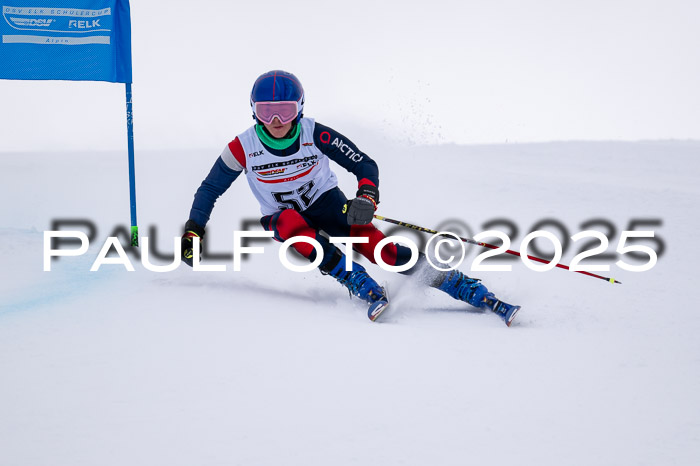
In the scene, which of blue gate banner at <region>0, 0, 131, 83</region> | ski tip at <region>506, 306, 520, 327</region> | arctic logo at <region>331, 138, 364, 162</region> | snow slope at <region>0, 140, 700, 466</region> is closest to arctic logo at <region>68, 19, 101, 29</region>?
blue gate banner at <region>0, 0, 131, 83</region>

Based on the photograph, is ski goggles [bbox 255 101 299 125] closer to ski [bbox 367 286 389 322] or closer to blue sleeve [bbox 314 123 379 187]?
blue sleeve [bbox 314 123 379 187]

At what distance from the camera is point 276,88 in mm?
3189

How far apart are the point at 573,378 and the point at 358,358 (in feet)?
2.69

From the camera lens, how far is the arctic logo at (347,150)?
3.43 m

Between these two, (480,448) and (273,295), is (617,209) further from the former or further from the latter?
(480,448)

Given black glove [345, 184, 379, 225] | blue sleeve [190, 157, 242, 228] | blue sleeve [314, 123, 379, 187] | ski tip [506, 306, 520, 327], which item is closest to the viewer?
ski tip [506, 306, 520, 327]

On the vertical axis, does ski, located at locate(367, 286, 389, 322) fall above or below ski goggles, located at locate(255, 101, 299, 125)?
below

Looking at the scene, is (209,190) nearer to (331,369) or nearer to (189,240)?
(189,240)

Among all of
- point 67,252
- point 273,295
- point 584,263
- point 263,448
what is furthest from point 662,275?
point 67,252

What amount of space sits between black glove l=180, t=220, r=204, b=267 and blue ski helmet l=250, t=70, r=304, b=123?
813 mm

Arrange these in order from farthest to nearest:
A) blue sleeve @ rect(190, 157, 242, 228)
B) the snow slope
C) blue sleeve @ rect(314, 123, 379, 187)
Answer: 1. blue sleeve @ rect(190, 157, 242, 228)
2. blue sleeve @ rect(314, 123, 379, 187)
3. the snow slope

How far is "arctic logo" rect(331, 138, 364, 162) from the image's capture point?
343 cm

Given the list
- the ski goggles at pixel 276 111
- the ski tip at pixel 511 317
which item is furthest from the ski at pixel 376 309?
the ski goggles at pixel 276 111

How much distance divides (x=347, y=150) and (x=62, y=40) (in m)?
2.66
